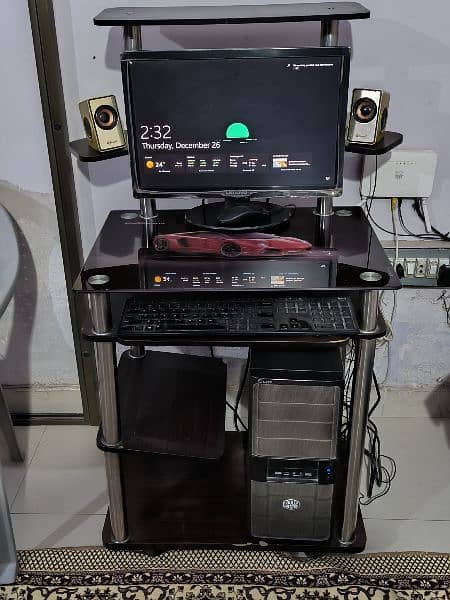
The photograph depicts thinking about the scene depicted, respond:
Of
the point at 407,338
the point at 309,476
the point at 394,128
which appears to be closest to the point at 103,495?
the point at 309,476

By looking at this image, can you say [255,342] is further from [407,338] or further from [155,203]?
[407,338]

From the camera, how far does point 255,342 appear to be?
1.50m

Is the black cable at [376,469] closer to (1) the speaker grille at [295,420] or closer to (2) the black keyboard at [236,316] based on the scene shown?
(1) the speaker grille at [295,420]

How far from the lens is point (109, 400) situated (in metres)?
1.61

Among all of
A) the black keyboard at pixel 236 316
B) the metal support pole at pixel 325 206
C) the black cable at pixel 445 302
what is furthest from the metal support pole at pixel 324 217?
the black cable at pixel 445 302

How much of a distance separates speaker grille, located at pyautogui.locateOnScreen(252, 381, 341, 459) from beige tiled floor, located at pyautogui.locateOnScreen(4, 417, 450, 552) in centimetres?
44

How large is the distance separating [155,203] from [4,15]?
2.05ft

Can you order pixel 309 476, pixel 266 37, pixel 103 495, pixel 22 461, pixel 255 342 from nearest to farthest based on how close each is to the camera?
pixel 255 342
pixel 309 476
pixel 266 37
pixel 103 495
pixel 22 461

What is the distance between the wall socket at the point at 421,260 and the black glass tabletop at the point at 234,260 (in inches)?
11.2

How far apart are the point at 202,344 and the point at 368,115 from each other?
74cm

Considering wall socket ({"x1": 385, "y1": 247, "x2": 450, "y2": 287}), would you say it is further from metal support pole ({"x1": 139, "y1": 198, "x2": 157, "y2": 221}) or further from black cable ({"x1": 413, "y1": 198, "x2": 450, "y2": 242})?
metal support pole ({"x1": 139, "y1": 198, "x2": 157, "y2": 221})

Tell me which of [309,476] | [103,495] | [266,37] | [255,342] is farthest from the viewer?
[103,495]

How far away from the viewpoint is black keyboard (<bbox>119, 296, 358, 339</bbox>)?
147cm

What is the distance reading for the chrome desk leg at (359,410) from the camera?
1485 mm
